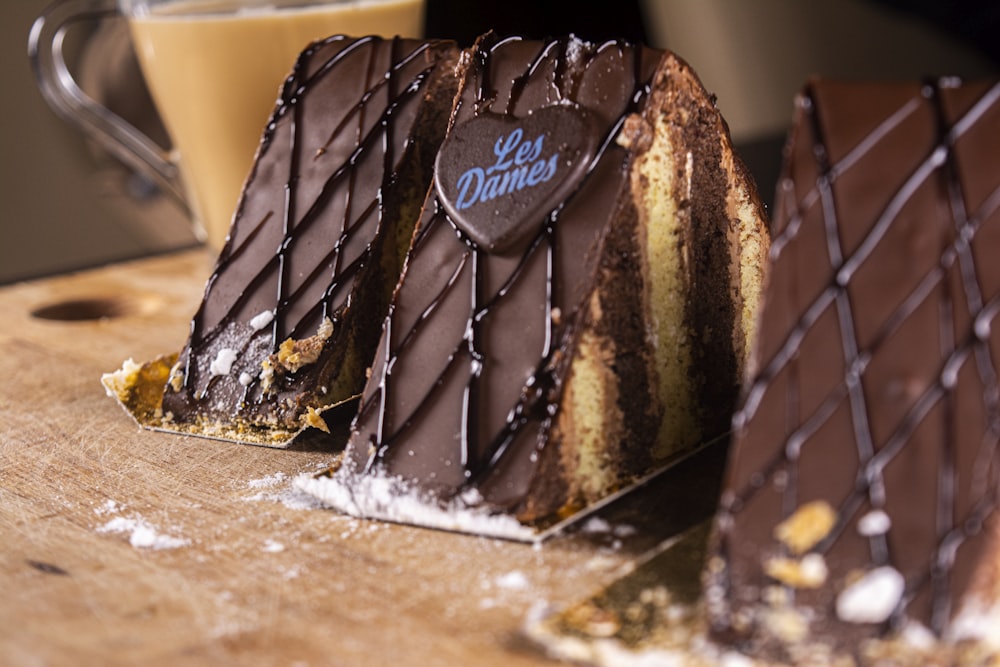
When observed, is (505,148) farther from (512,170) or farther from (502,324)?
(502,324)

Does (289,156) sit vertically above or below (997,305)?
below

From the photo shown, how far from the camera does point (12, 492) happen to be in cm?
131

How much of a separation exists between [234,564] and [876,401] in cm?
61

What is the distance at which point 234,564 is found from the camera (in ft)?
3.62

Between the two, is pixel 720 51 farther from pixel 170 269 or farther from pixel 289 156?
pixel 289 156

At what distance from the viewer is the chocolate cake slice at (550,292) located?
115cm

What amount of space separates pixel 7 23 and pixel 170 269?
1.89 meters

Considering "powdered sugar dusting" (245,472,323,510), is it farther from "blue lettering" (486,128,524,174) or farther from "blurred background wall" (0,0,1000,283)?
"blurred background wall" (0,0,1000,283)

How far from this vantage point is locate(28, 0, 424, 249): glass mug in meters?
1.85

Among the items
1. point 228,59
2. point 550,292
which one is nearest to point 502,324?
point 550,292

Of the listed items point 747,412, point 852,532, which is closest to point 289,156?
point 747,412

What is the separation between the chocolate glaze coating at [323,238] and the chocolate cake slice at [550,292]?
17 cm

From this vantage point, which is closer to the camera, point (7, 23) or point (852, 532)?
point (852, 532)

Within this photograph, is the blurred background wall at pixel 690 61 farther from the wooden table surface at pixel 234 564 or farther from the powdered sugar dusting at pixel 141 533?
the powdered sugar dusting at pixel 141 533
